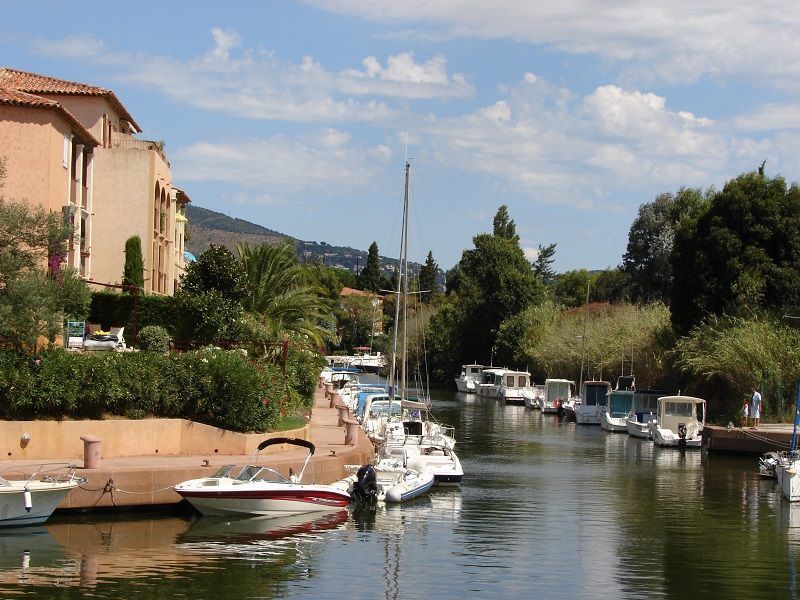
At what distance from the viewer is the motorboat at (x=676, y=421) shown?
174 feet

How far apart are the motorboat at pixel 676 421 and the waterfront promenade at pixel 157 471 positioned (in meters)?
22.4

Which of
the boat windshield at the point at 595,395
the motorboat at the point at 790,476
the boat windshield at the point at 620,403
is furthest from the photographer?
the boat windshield at the point at 595,395

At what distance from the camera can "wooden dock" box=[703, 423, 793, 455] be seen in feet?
151

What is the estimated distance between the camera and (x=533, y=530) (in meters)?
29.4

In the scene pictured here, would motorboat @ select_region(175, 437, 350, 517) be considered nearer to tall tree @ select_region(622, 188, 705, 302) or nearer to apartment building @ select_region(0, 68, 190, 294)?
apartment building @ select_region(0, 68, 190, 294)

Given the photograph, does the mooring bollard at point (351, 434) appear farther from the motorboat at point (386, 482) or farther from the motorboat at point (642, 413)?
the motorboat at point (642, 413)

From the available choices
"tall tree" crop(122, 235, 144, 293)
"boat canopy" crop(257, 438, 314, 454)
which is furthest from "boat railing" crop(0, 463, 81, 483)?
"tall tree" crop(122, 235, 144, 293)

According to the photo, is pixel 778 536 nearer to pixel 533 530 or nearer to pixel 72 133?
pixel 533 530

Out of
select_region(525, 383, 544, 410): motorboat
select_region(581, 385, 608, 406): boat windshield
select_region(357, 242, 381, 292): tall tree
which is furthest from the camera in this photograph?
select_region(357, 242, 381, 292): tall tree

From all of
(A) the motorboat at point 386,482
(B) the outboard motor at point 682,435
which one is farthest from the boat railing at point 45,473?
(B) the outboard motor at point 682,435

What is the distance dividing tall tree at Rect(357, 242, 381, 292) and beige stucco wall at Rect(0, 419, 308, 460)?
148m

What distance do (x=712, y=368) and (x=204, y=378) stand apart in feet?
102

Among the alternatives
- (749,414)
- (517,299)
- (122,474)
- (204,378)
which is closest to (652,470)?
(749,414)

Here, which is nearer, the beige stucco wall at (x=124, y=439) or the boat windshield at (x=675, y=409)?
the beige stucco wall at (x=124, y=439)
